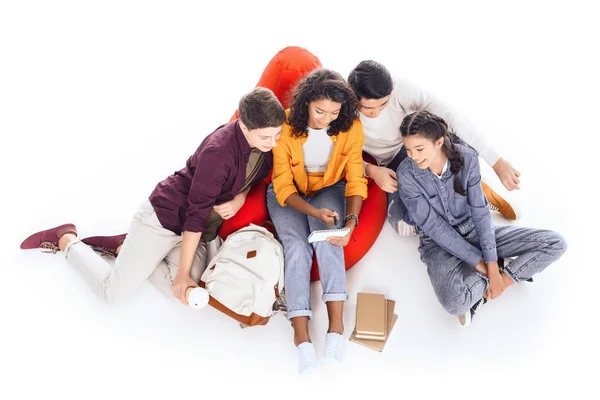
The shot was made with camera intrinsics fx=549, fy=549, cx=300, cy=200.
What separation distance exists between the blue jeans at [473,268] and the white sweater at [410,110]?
0.39 metres

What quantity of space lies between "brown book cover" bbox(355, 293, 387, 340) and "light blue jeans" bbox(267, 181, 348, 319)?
4.1 inches

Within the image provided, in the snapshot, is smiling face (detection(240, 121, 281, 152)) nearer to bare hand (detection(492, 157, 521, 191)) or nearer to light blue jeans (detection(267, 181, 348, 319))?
light blue jeans (detection(267, 181, 348, 319))

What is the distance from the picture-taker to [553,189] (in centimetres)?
314

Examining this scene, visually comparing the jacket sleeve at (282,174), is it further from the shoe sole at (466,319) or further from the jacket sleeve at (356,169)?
the shoe sole at (466,319)

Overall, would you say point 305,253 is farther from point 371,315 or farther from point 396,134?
point 396,134

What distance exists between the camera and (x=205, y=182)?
8.08ft

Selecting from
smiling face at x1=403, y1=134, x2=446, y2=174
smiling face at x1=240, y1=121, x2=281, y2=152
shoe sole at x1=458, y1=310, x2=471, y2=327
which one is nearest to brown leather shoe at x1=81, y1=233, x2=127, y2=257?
smiling face at x1=240, y1=121, x2=281, y2=152

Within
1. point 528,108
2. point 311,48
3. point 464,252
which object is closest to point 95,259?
point 464,252

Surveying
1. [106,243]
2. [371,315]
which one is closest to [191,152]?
[106,243]

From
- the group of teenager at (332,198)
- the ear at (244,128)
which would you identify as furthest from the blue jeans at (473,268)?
the ear at (244,128)

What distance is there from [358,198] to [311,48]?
204cm

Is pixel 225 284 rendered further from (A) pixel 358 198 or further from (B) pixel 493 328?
(B) pixel 493 328

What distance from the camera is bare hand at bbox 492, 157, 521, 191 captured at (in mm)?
2666

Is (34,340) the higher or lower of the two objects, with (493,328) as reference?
lower
